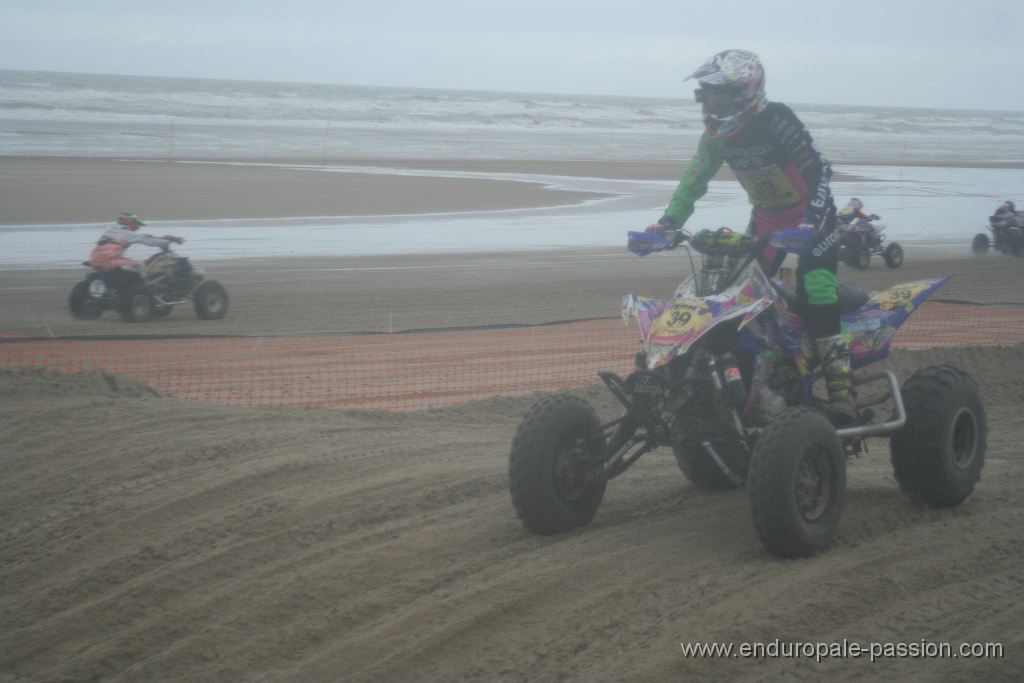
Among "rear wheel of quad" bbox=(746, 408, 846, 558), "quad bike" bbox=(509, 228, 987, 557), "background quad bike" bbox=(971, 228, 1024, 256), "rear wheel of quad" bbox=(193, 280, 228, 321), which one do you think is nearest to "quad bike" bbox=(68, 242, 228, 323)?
"rear wheel of quad" bbox=(193, 280, 228, 321)

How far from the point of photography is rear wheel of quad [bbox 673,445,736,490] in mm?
5438

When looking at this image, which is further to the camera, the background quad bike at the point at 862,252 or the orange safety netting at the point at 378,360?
the background quad bike at the point at 862,252

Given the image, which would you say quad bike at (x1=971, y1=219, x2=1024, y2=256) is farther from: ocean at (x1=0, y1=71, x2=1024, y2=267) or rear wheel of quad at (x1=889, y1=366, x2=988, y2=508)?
rear wheel of quad at (x1=889, y1=366, x2=988, y2=508)

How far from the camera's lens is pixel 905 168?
46438 mm

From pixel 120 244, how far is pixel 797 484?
36.4ft

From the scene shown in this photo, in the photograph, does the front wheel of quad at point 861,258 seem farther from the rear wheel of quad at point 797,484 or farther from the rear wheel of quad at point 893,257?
the rear wheel of quad at point 797,484

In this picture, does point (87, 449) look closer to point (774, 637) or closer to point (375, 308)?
point (774, 637)

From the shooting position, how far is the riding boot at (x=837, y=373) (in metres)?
5.14

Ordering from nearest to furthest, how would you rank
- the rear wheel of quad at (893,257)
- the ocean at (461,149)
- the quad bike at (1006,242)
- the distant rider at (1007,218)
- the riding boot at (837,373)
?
the riding boot at (837,373) < the rear wheel of quad at (893,257) < the quad bike at (1006,242) < the distant rider at (1007,218) < the ocean at (461,149)

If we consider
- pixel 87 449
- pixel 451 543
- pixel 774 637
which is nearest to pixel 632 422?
pixel 451 543

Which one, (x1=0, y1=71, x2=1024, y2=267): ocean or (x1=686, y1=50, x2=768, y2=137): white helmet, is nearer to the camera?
(x1=686, y1=50, x2=768, y2=137): white helmet

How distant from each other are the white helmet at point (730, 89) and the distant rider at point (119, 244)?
9.75 m

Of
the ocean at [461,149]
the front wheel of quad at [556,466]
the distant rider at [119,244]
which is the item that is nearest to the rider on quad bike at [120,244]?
the distant rider at [119,244]

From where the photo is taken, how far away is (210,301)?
510 inches
